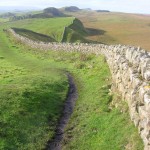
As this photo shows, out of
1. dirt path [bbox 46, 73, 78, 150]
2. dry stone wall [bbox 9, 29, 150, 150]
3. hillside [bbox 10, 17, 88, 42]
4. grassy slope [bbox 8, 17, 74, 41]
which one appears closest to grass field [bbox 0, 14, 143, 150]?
dirt path [bbox 46, 73, 78, 150]

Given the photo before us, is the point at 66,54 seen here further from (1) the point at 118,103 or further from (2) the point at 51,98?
(1) the point at 118,103

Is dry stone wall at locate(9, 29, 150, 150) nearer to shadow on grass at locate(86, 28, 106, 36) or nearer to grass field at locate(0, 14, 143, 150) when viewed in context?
grass field at locate(0, 14, 143, 150)

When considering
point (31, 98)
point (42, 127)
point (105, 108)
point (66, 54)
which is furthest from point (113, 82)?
point (66, 54)

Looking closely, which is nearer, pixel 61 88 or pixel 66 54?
pixel 61 88

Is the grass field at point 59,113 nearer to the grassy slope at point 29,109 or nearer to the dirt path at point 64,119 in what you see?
the grassy slope at point 29,109

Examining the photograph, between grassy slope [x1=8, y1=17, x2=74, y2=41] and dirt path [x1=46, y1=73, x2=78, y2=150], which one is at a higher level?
dirt path [x1=46, y1=73, x2=78, y2=150]

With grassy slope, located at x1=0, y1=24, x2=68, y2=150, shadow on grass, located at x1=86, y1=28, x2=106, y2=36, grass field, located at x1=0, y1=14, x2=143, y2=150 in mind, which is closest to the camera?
grass field, located at x1=0, y1=14, x2=143, y2=150

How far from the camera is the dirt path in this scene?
2325 centimetres

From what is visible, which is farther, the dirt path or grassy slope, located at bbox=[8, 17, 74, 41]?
grassy slope, located at bbox=[8, 17, 74, 41]

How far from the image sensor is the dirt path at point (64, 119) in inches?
915

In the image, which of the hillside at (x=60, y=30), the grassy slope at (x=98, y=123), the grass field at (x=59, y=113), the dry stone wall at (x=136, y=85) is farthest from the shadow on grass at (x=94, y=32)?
the dry stone wall at (x=136, y=85)

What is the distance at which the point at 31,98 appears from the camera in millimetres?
29922

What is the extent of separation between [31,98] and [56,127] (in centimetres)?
517

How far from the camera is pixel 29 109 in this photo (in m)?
27.6
